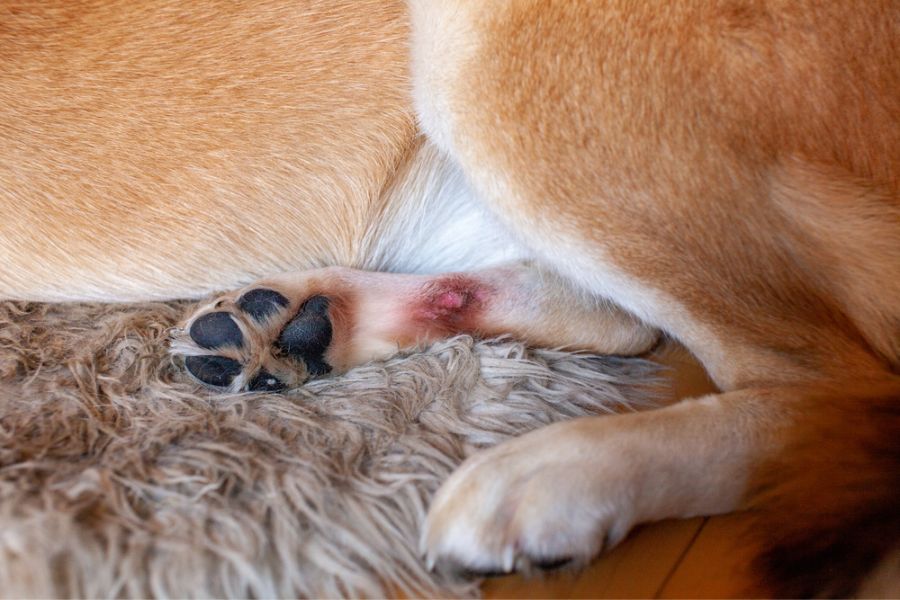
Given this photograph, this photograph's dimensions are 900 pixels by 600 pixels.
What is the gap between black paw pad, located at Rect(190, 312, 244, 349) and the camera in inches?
37.8

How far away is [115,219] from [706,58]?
2.56 feet

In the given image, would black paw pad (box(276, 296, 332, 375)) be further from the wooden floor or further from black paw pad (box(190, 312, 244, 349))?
the wooden floor

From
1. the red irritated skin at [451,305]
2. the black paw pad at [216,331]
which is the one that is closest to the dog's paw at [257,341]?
the black paw pad at [216,331]

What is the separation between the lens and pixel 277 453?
2.75 feet

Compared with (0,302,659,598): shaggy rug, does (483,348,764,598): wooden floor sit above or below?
below

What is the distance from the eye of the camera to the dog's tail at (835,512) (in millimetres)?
702

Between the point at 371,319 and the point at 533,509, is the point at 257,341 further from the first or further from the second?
the point at 533,509

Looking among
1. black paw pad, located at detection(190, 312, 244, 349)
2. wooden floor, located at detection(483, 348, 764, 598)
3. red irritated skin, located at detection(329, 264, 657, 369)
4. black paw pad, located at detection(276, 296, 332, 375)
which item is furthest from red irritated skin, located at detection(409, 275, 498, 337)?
wooden floor, located at detection(483, 348, 764, 598)

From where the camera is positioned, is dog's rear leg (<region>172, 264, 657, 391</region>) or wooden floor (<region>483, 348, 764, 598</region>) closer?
wooden floor (<region>483, 348, 764, 598</region>)

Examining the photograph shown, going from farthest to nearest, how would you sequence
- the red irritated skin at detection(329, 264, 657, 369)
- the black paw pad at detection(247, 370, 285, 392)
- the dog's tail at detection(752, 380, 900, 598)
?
the red irritated skin at detection(329, 264, 657, 369)
the black paw pad at detection(247, 370, 285, 392)
the dog's tail at detection(752, 380, 900, 598)

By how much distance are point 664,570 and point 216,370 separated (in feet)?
1.79

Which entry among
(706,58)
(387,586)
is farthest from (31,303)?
(706,58)

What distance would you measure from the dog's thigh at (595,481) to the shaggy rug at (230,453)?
2.1 inches

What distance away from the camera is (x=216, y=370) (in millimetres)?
963
